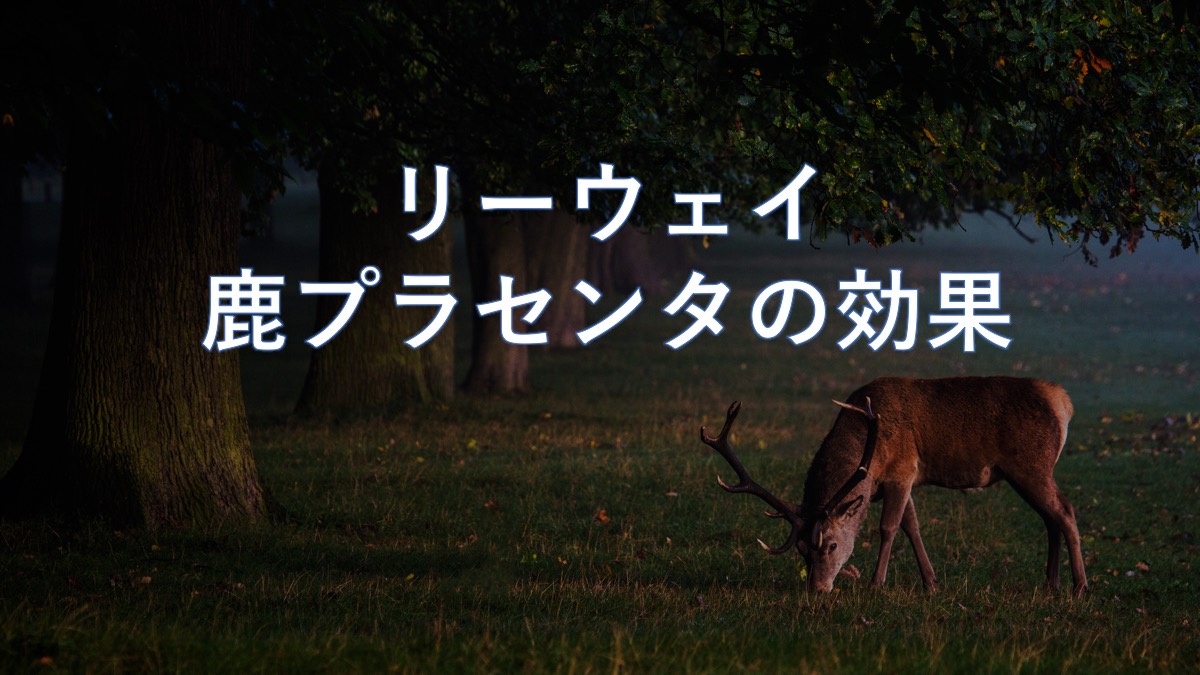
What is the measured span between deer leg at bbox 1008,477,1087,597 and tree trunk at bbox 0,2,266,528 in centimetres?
635

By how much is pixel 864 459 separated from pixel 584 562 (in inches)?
92.7

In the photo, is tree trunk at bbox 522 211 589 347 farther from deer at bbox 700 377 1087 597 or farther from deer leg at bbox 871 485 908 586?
deer leg at bbox 871 485 908 586

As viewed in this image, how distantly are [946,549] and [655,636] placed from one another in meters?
6.38

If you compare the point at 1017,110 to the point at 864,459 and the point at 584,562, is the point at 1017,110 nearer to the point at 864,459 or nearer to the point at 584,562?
the point at 864,459

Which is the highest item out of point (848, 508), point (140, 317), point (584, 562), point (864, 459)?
point (140, 317)

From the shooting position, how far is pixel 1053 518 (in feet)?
38.9

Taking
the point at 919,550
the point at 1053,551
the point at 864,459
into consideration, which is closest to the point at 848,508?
the point at 864,459

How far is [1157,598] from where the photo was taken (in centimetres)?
1172

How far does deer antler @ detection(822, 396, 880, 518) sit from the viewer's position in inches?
426

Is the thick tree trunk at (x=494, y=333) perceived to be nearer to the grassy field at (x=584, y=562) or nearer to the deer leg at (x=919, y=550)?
the grassy field at (x=584, y=562)

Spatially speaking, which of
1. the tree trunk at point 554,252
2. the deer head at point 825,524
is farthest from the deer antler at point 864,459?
the tree trunk at point 554,252

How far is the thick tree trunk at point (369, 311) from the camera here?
21.4 meters

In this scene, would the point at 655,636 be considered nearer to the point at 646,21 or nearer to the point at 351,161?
the point at 646,21

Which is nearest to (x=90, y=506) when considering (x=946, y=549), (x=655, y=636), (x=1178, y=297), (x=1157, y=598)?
(x=655, y=636)
